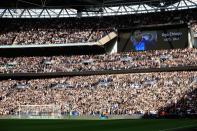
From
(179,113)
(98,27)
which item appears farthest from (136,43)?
(179,113)

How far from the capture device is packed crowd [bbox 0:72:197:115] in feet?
166

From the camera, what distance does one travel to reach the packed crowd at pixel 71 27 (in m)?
67.0

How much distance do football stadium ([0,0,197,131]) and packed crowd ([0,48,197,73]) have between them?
142mm

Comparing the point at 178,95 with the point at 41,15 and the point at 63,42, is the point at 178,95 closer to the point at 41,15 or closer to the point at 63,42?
the point at 63,42

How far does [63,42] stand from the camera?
6881 centimetres

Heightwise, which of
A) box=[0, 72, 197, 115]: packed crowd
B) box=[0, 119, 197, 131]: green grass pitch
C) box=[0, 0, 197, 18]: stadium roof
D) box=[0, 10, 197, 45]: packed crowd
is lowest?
box=[0, 119, 197, 131]: green grass pitch

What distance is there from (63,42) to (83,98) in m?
14.7

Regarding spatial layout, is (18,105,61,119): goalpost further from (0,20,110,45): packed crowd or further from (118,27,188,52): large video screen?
(118,27,188,52): large video screen

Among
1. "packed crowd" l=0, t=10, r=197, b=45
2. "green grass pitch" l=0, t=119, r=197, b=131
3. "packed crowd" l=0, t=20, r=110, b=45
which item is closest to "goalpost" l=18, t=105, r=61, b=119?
"packed crowd" l=0, t=20, r=110, b=45

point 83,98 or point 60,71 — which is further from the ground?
point 60,71

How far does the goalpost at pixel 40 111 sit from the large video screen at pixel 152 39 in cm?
1857

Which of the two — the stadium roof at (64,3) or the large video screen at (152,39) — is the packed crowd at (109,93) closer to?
the large video screen at (152,39)

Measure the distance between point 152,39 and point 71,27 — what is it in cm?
1389

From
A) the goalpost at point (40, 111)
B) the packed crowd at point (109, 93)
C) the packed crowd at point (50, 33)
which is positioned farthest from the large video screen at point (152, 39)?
the goalpost at point (40, 111)
